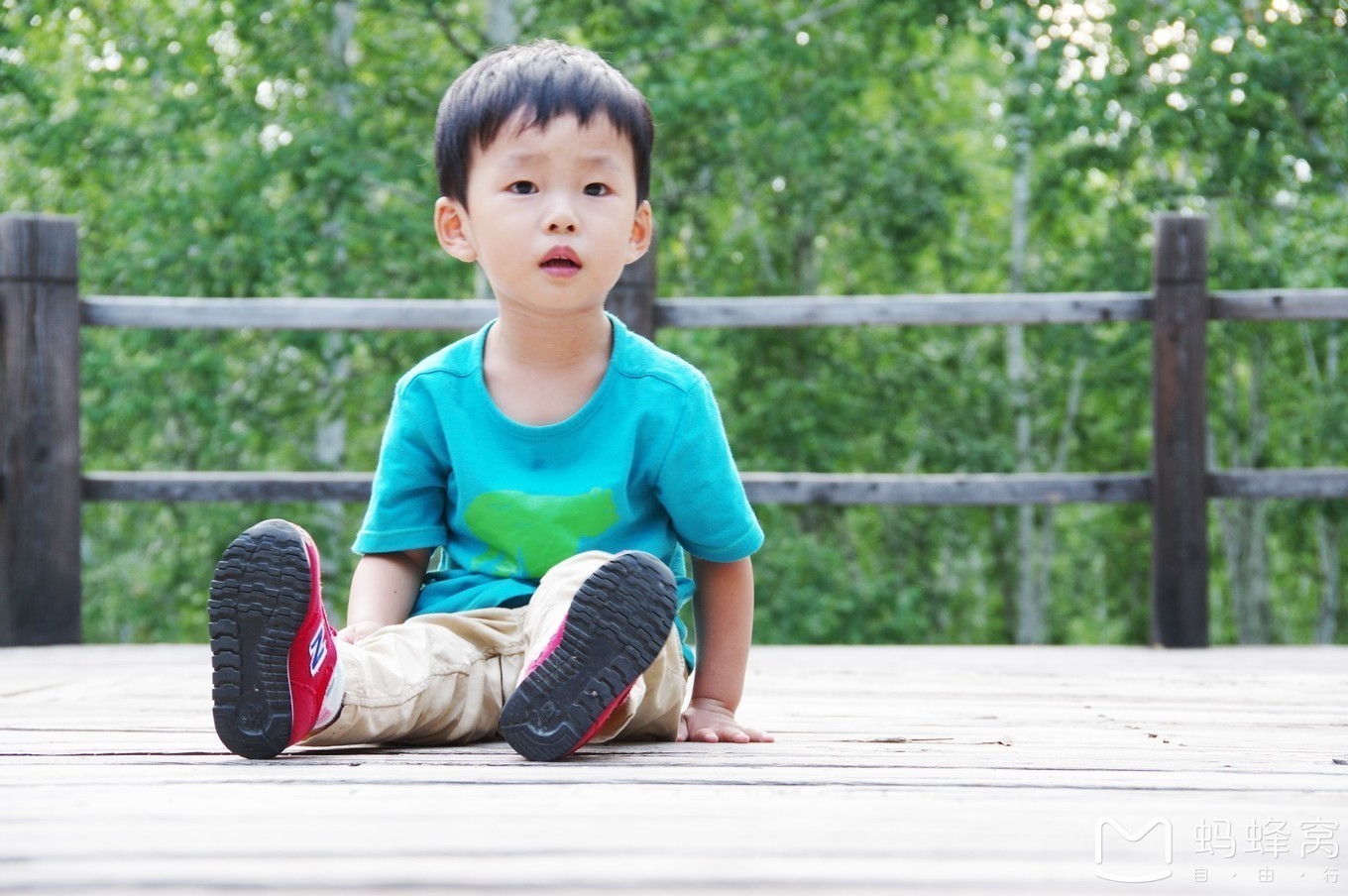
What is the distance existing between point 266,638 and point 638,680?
0.39 m

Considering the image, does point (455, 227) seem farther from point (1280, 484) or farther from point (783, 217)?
point (783, 217)

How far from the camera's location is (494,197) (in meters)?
1.72

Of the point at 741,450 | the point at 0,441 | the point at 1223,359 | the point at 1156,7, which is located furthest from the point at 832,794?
the point at 1223,359

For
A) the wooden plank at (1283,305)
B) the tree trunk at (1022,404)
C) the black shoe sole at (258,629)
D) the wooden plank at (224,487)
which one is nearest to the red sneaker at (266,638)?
the black shoe sole at (258,629)

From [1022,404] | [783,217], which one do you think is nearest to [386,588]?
[783,217]

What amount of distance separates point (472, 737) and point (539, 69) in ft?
2.63

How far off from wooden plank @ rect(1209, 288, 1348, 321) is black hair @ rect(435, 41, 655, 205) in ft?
7.54

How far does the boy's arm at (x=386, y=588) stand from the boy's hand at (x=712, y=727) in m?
0.39

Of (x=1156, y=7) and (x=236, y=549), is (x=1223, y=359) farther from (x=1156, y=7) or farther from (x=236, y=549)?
(x=236, y=549)

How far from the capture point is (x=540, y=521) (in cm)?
175

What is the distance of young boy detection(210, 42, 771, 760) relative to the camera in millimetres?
1666

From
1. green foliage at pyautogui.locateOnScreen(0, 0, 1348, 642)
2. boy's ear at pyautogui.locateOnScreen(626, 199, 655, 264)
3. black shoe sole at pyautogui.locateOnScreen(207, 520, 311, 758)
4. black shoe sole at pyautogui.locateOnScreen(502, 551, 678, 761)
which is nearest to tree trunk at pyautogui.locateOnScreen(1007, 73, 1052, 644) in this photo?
green foliage at pyautogui.locateOnScreen(0, 0, 1348, 642)

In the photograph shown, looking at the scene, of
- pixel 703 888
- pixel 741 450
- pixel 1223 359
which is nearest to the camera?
pixel 703 888

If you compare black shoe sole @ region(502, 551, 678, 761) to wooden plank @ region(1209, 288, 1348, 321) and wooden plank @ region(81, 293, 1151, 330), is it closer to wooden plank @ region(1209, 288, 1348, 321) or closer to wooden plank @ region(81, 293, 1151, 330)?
wooden plank @ region(81, 293, 1151, 330)
